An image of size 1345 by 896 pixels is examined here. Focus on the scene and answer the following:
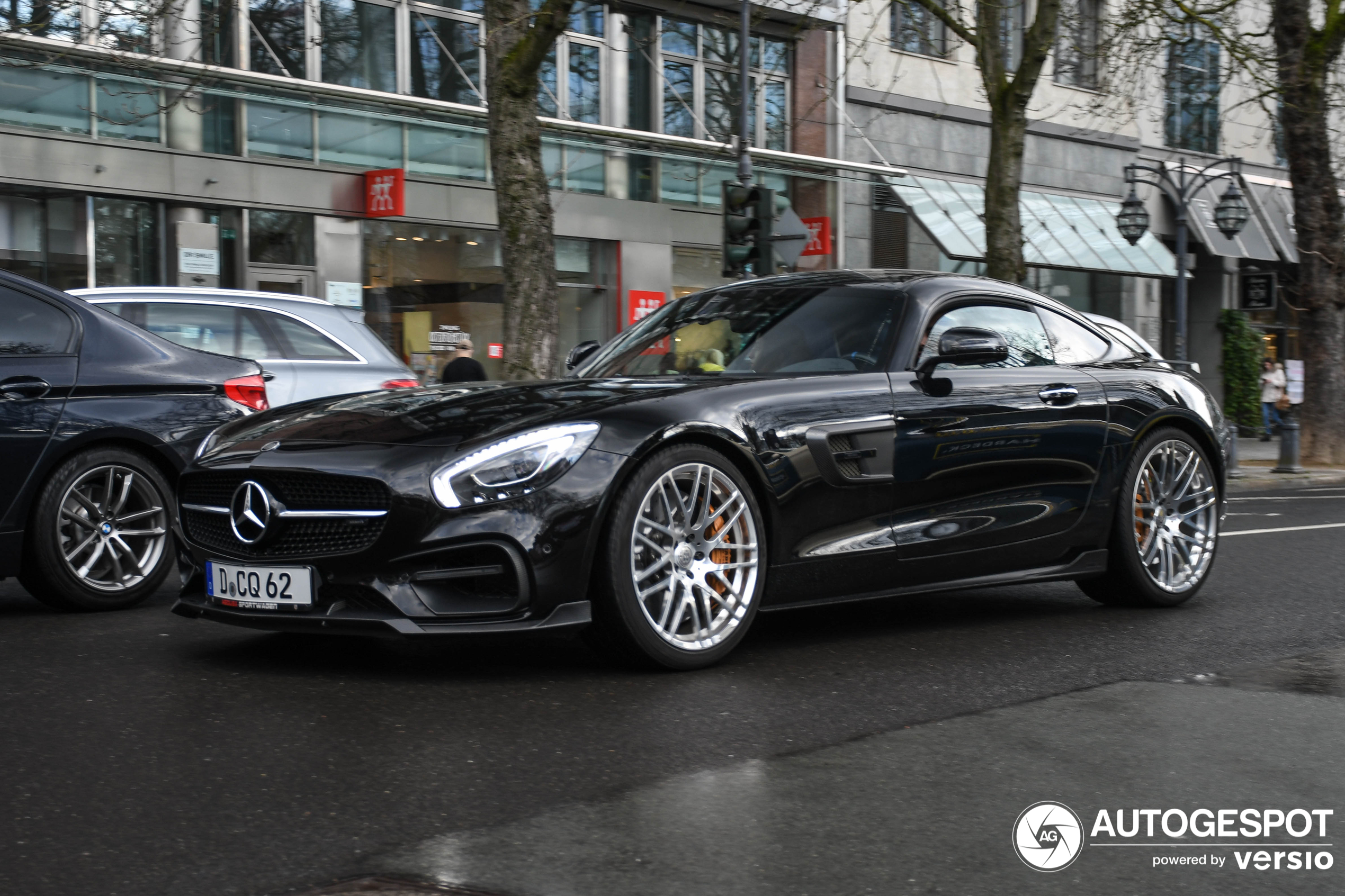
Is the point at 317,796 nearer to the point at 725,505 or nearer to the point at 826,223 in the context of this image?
the point at 725,505

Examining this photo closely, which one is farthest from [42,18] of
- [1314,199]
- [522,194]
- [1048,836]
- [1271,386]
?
[1271,386]

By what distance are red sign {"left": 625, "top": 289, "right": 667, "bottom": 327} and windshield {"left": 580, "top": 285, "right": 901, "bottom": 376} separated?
1717 cm

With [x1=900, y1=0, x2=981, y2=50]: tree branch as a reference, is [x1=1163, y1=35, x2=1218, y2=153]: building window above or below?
above

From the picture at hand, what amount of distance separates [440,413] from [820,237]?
72.4ft

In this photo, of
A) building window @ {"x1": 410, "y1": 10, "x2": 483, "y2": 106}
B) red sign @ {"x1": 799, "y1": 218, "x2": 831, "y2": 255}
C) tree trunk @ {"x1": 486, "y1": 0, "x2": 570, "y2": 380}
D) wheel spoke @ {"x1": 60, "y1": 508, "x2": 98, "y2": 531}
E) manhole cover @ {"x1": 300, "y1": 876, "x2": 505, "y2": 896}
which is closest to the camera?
manhole cover @ {"x1": 300, "y1": 876, "x2": 505, "y2": 896}

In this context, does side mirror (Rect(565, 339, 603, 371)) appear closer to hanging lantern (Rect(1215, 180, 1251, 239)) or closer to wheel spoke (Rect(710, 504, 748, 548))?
wheel spoke (Rect(710, 504, 748, 548))

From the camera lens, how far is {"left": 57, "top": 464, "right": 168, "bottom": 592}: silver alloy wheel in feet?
22.8

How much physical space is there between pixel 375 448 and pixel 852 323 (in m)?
2.18

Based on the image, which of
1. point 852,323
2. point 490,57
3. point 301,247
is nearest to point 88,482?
point 852,323

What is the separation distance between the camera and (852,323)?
6516 millimetres

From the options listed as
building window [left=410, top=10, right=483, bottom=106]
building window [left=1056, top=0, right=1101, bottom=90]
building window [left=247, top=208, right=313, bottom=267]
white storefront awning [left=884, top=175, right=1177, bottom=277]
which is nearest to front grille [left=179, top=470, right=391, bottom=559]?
building window [left=247, top=208, right=313, bottom=267]

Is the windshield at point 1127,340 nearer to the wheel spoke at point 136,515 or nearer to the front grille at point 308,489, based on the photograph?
the front grille at point 308,489

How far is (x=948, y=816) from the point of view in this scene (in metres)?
3.80

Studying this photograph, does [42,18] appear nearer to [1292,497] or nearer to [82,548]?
[82,548]
